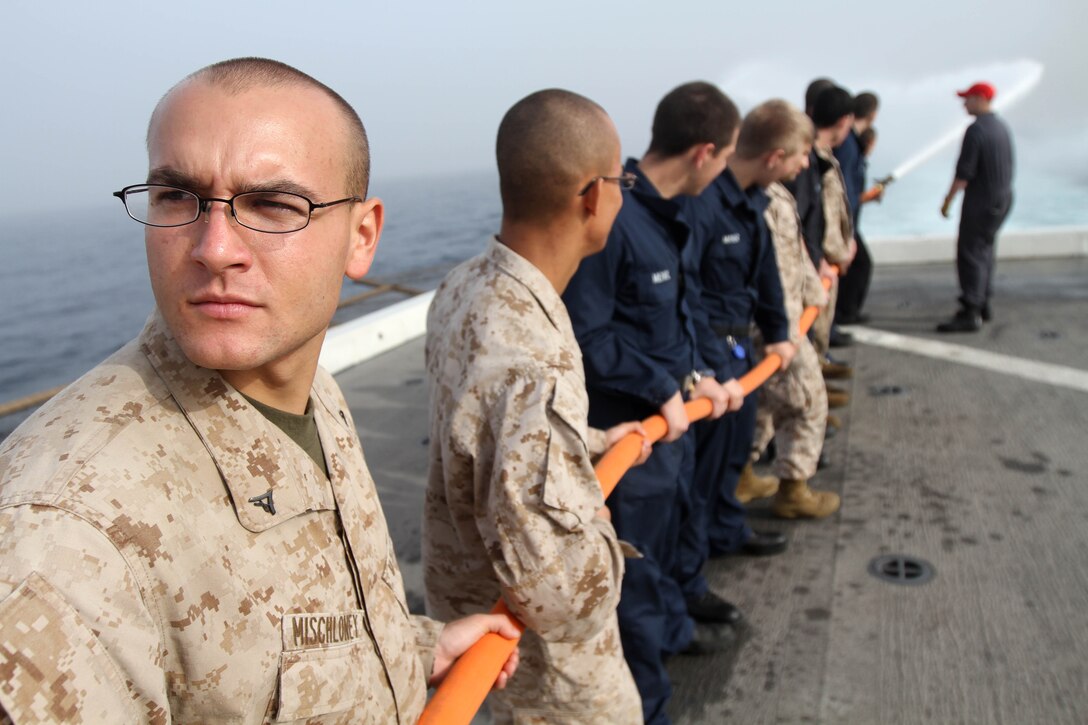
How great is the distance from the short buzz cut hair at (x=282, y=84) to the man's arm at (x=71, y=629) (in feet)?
1.73

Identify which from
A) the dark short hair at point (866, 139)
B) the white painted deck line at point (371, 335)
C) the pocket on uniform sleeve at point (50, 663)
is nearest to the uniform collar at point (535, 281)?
the pocket on uniform sleeve at point (50, 663)

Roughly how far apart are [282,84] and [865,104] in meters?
6.86

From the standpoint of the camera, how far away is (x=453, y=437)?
180 cm

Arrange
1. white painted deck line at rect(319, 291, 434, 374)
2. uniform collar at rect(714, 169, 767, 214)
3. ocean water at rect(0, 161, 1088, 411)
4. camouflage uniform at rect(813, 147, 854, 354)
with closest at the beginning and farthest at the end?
1. uniform collar at rect(714, 169, 767, 214)
2. camouflage uniform at rect(813, 147, 854, 354)
3. white painted deck line at rect(319, 291, 434, 374)
4. ocean water at rect(0, 161, 1088, 411)

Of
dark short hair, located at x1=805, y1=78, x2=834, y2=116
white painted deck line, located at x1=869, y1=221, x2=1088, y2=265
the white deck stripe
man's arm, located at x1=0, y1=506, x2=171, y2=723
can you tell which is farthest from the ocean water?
man's arm, located at x1=0, y1=506, x2=171, y2=723

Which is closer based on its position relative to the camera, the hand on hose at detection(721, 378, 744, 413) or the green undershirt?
the green undershirt

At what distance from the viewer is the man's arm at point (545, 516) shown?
1.63 m

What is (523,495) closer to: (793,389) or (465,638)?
(465,638)

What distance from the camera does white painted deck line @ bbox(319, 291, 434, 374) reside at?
252 inches

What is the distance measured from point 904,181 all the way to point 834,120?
93.5 feet

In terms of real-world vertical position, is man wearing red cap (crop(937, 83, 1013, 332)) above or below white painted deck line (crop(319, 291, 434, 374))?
above

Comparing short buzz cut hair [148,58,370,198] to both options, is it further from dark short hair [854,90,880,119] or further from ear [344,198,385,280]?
dark short hair [854,90,880,119]

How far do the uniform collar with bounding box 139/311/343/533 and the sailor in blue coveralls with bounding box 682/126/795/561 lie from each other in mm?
2521

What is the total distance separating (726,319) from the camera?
364 cm
